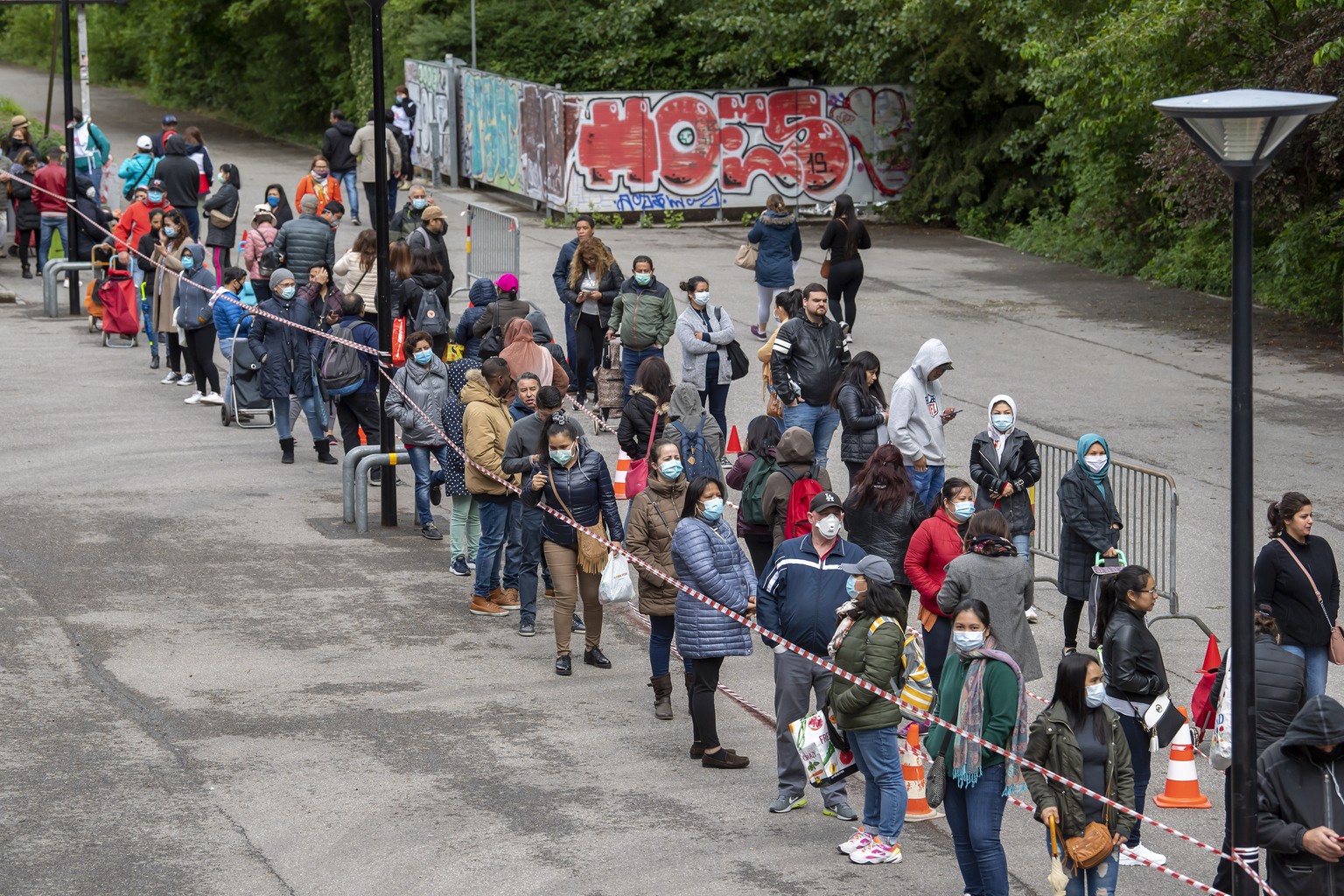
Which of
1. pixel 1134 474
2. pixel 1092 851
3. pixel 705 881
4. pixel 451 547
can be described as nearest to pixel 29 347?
pixel 451 547

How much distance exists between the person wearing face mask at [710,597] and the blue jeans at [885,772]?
1.20 metres

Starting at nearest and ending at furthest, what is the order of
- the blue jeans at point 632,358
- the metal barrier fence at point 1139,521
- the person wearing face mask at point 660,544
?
the person wearing face mask at point 660,544 → the metal barrier fence at point 1139,521 → the blue jeans at point 632,358

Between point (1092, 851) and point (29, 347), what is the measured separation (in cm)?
1637

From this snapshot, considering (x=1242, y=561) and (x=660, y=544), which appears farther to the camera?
(x=660, y=544)

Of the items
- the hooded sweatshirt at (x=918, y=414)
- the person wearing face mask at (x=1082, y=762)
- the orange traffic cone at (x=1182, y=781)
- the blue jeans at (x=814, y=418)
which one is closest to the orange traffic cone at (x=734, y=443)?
the blue jeans at (x=814, y=418)

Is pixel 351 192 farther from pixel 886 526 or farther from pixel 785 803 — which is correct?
pixel 785 803

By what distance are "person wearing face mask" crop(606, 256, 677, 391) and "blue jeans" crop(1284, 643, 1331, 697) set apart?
6.99m

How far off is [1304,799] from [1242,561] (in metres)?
0.96

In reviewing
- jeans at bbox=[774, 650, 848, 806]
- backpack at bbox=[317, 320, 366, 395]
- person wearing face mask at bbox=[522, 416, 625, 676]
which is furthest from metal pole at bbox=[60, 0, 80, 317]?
jeans at bbox=[774, 650, 848, 806]

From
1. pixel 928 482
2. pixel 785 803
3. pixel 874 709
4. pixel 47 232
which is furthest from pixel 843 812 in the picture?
pixel 47 232

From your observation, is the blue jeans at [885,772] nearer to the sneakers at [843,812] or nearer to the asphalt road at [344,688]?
the asphalt road at [344,688]

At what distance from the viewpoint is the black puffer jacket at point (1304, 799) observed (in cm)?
671

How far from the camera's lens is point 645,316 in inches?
610

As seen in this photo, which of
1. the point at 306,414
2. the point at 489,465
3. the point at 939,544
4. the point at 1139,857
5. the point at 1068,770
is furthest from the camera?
the point at 306,414
